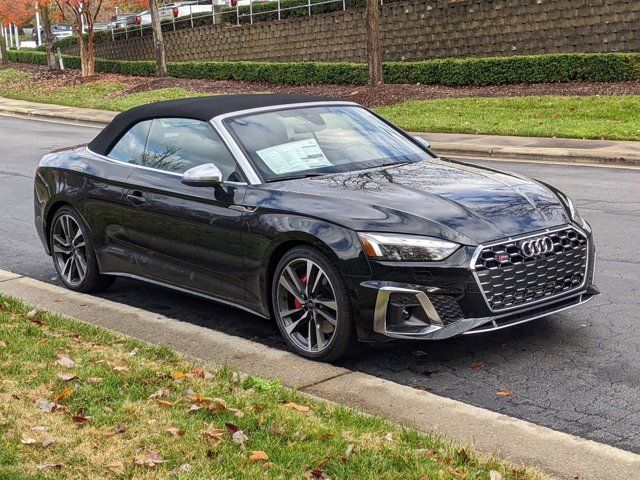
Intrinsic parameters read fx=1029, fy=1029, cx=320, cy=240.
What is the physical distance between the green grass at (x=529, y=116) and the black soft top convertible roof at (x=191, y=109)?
39.8ft

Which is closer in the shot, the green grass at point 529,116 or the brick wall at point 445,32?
the green grass at point 529,116

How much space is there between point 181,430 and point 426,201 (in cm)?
222

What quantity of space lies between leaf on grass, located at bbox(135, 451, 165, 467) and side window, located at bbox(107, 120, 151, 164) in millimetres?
3674

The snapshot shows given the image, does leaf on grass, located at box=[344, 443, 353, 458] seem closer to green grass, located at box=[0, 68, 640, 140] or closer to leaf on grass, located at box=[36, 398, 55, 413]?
leaf on grass, located at box=[36, 398, 55, 413]

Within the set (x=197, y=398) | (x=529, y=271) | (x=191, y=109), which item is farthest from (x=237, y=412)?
(x=191, y=109)

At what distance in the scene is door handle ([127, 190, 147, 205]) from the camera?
754 cm

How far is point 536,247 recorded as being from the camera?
6.10 m

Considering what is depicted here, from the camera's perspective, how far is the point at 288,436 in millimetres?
4758

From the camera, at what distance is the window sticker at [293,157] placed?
7.00 m

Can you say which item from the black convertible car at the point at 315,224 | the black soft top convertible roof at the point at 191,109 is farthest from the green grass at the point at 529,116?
the black convertible car at the point at 315,224

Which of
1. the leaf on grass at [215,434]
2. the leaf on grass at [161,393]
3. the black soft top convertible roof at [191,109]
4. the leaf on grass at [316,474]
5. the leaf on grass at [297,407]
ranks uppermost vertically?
the black soft top convertible roof at [191,109]

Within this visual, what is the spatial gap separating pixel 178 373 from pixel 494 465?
6.71ft

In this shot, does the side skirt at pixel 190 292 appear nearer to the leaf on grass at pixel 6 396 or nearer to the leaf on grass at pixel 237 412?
the leaf on grass at pixel 237 412

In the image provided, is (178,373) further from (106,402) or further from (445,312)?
(445,312)
